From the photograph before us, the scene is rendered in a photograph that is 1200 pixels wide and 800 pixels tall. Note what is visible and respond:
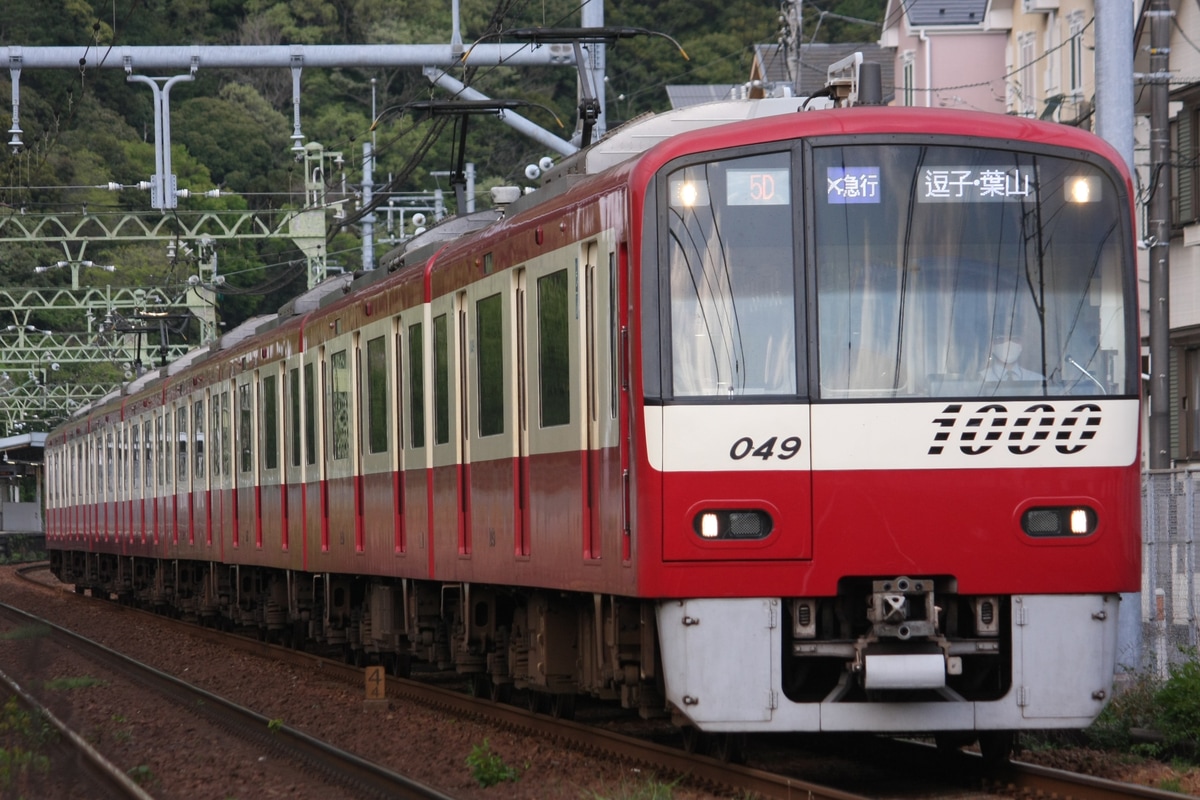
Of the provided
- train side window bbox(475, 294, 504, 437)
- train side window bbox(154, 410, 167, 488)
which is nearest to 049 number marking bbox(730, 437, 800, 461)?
train side window bbox(475, 294, 504, 437)

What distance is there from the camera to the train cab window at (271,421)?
17.9 metres

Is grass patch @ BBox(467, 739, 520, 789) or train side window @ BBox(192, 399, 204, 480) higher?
train side window @ BBox(192, 399, 204, 480)

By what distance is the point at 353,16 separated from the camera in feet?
226

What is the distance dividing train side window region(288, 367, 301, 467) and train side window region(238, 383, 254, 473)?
6.07ft

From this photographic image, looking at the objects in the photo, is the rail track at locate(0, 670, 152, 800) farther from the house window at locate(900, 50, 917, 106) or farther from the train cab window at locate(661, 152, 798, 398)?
the house window at locate(900, 50, 917, 106)

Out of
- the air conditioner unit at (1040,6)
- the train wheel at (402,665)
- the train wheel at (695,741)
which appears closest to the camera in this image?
the train wheel at (695,741)

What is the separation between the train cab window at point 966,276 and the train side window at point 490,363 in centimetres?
296

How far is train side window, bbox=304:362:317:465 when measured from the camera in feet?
53.5

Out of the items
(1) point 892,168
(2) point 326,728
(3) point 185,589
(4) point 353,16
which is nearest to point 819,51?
(3) point 185,589

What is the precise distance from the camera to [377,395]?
14.1 metres

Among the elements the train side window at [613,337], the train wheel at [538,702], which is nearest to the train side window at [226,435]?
the train wheel at [538,702]

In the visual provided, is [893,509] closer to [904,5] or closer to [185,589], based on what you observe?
[185,589]

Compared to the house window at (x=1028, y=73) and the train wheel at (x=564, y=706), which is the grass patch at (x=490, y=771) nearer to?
the train wheel at (x=564, y=706)

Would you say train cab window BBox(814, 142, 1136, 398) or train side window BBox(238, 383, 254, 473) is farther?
train side window BBox(238, 383, 254, 473)
